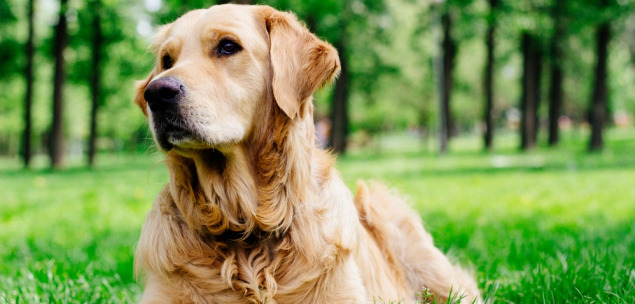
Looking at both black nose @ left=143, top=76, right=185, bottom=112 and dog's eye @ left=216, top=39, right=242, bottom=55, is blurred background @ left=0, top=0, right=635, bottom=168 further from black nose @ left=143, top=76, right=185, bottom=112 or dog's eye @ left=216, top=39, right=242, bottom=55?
black nose @ left=143, top=76, right=185, bottom=112

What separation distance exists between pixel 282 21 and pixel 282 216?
1034 mm

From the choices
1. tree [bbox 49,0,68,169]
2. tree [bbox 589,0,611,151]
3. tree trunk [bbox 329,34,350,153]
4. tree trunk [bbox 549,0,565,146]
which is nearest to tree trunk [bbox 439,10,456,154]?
tree trunk [bbox 329,34,350,153]

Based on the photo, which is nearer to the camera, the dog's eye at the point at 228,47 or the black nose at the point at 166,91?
the black nose at the point at 166,91

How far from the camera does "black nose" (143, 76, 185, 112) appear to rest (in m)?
2.43

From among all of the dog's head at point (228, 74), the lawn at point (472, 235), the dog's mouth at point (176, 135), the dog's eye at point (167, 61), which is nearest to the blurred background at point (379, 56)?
the lawn at point (472, 235)

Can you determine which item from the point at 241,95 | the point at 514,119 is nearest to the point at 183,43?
the point at 241,95

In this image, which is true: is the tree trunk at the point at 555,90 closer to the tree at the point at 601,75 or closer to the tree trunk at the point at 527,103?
the tree trunk at the point at 527,103

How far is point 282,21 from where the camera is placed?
114 inches

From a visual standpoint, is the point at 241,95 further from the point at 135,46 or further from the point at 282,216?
the point at 135,46

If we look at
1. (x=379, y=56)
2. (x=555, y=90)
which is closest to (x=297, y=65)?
(x=379, y=56)

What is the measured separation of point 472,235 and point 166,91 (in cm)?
369

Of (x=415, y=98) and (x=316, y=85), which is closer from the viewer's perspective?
(x=316, y=85)

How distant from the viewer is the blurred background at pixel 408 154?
384 cm

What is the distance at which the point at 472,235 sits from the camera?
525 centimetres
